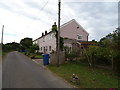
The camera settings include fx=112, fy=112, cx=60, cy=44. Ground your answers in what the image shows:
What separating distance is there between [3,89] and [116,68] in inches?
279

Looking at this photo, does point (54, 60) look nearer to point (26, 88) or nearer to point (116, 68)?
point (116, 68)

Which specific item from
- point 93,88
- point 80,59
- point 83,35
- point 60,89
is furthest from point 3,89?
point 83,35

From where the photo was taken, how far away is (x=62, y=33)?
85.1ft

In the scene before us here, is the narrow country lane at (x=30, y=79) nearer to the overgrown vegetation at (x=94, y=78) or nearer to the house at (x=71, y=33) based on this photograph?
the overgrown vegetation at (x=94, y=78)

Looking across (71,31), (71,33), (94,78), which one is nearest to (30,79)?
(94,78)

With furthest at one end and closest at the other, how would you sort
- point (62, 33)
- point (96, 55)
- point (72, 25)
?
point (72, 25), point (62, 33), point (96, 55)

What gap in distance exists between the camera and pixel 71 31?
2736cm

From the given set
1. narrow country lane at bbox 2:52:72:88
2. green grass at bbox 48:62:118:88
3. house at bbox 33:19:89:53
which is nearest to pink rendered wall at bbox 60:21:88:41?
house at bbox 33:19:89:53

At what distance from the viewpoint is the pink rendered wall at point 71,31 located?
2624 cm

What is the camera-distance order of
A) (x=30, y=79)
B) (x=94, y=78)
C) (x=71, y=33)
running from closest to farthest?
(x=30, y=79) → (x=94, y=78) → (x=71, y=33)

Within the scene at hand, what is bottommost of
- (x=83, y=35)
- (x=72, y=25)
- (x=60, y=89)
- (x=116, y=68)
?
(x=60, y=89)

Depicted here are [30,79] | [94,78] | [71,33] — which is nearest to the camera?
[30,79]

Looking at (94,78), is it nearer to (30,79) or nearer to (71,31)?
(30,79)

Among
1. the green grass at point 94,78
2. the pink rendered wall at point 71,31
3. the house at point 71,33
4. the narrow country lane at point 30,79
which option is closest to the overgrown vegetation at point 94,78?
the green grass at point 94,78
